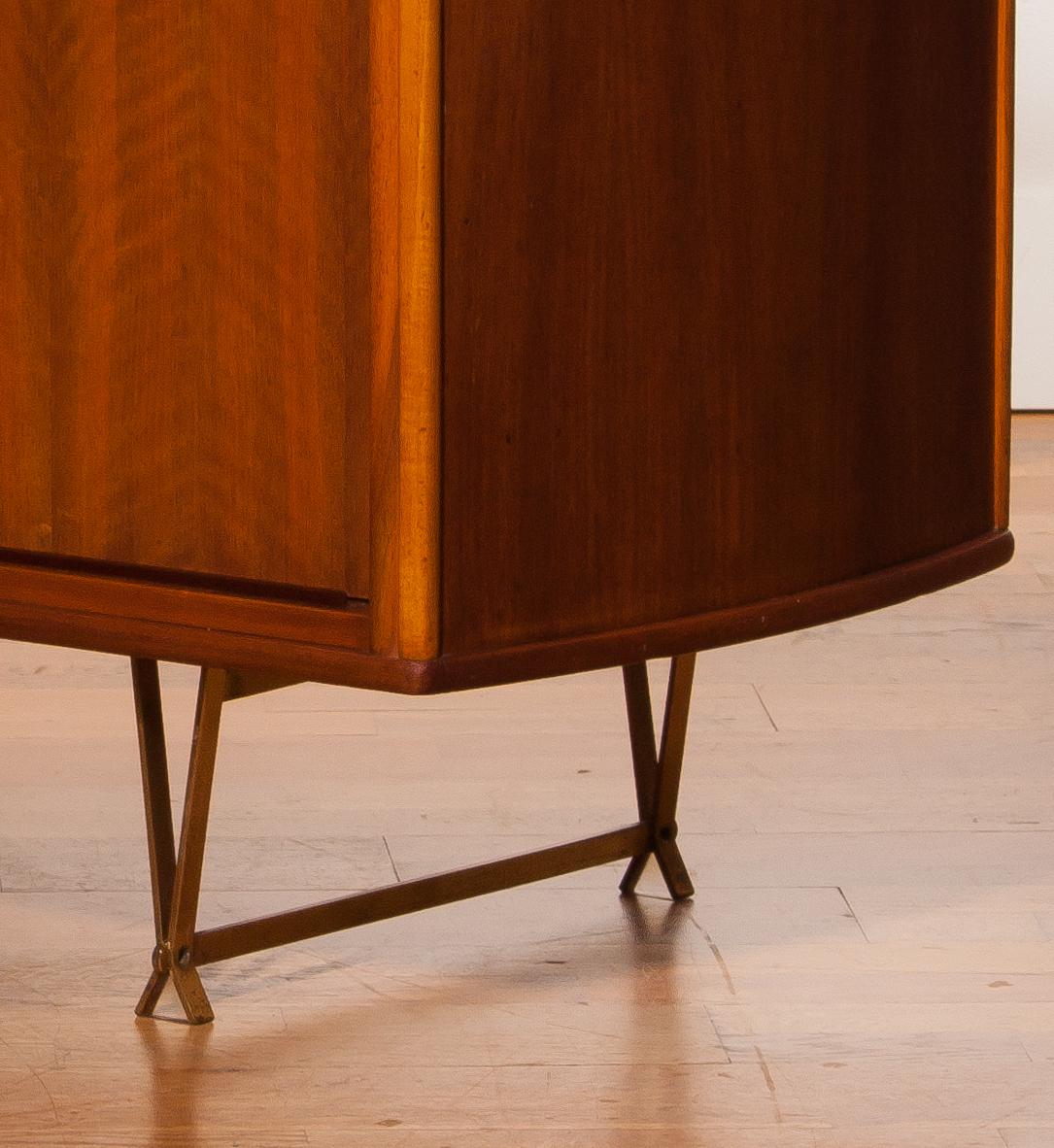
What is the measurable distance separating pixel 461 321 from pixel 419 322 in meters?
0.02

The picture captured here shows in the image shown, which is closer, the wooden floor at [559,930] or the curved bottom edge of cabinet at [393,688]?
the curved bottom edge of cabinet at [393,688]

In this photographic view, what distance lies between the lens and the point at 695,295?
1.13 meters

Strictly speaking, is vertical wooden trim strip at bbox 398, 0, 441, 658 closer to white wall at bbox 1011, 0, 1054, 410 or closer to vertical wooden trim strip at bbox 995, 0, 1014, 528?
vertical wooden trim strip at bbox 995, 0, 1014, 528

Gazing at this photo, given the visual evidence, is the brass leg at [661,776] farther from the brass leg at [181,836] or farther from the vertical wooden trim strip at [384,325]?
the vertical wooden trim strip at [384,325]

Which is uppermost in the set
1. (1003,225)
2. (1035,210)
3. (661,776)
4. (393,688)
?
(1003,225)

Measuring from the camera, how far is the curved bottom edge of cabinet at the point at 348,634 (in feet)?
3.55

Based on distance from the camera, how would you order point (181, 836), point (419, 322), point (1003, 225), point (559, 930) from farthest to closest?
point (559, 930) → point (181, 836) → point (1003, 225) → point (419, 322)

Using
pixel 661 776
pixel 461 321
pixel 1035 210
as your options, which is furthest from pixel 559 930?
pixel 1035 210

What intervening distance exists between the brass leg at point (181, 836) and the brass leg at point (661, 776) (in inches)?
15.3

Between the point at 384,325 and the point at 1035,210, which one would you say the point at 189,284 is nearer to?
the point at 384,325

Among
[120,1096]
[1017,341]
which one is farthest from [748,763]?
[1017,341]

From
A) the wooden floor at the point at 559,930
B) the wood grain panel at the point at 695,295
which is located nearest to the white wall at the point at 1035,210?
the wooden floor at the point at 559,930

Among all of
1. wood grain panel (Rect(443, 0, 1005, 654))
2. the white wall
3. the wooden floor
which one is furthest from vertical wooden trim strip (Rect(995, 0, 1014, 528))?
the white wall

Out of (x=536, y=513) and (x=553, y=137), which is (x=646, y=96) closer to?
(x=553, y=137)
